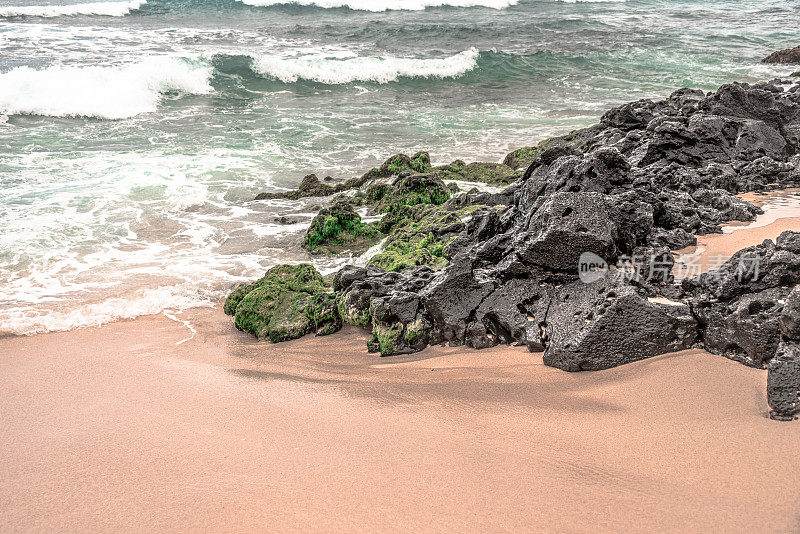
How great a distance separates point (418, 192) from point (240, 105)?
36.1ft

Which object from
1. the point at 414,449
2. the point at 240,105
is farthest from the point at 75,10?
the point at 414,449

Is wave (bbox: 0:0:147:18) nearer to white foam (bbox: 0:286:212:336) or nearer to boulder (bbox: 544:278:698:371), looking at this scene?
white foam (bbox: 0:286:212:336)

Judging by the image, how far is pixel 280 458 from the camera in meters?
2.45

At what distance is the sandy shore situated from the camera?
6.65 feet

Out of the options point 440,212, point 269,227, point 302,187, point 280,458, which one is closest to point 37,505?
point 280,458

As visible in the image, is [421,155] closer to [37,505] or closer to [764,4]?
[37,505]

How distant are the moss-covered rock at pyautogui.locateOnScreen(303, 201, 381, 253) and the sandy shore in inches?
139

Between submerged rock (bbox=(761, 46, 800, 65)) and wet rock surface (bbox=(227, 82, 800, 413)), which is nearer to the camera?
wet rock surface (bbox=(227, 82, 800, 413))

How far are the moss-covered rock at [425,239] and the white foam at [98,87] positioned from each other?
12.1 metres

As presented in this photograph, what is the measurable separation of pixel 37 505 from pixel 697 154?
6.30m

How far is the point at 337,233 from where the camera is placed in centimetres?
705

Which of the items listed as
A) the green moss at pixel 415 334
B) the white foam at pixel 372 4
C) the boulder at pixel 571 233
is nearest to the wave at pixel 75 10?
the white foam at pixel 372 4

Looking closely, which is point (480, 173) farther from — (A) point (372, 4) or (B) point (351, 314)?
(A) point (372, 4)

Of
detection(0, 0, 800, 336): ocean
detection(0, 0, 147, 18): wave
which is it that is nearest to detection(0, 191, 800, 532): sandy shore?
detection(0, 0, 800, 336): ocean
